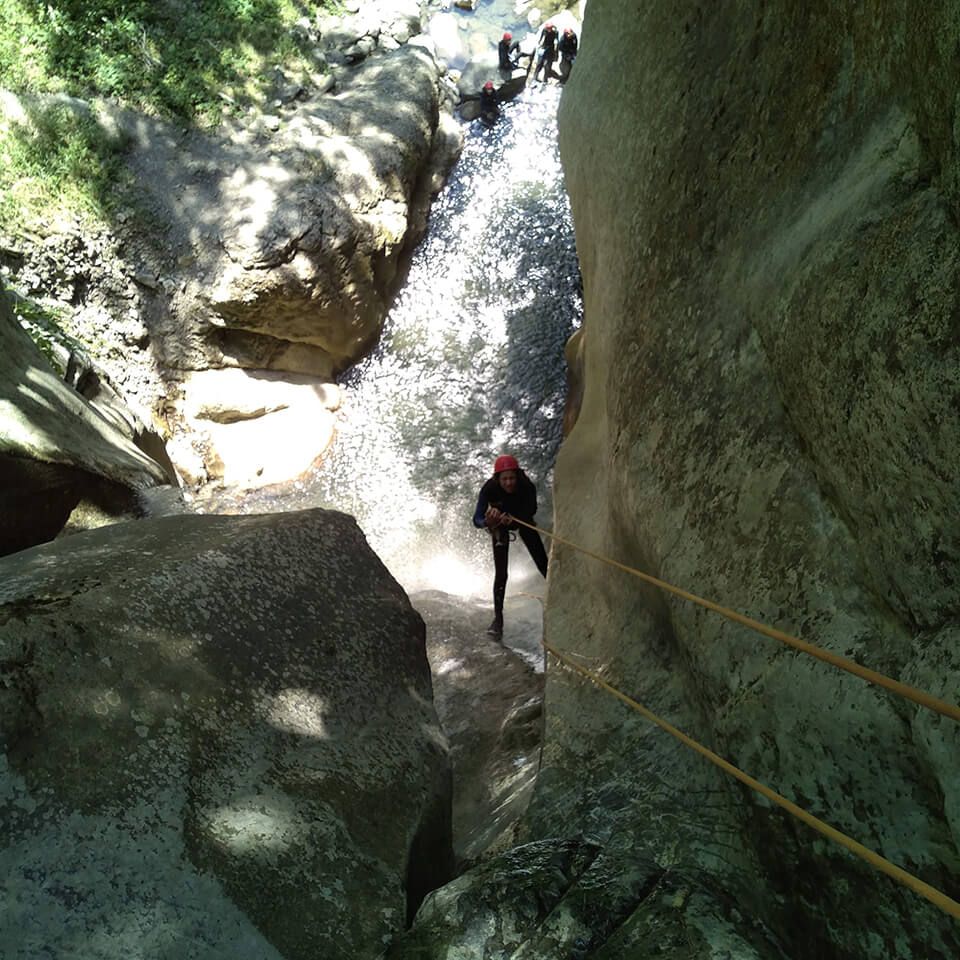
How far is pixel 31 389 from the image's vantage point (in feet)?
18.5

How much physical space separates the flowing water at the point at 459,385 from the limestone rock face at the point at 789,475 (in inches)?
199

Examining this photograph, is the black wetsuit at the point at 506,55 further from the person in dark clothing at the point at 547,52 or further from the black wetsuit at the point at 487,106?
the black wetsuit at the point at 487,106

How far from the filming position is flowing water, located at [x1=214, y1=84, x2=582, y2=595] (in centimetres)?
900

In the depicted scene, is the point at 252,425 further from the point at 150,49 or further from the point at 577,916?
the point at 577,916

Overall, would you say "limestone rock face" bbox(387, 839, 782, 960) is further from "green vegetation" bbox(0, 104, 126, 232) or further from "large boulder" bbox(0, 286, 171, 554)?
"green vegetation" bbox(0, 104, 126, 232)

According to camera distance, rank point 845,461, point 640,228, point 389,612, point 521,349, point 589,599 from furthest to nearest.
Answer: point 521,349 < point 589,599 < point 640,228 < point 389,612 < point 845,461

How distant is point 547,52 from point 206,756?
52.9 feet

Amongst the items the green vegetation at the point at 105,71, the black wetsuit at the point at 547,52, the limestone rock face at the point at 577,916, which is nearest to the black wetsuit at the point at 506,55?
the black wetsuit at the point at 547,52

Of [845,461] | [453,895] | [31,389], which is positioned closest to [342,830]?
[453,895]

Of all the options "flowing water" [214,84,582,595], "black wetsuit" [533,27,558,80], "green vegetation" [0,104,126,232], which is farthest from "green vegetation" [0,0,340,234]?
"black wetsuit" [533,27,558,80]

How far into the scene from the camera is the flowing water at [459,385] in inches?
354

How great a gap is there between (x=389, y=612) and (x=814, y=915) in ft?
6.80

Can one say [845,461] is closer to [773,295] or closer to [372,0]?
[773,295]

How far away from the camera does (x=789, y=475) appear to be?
2.46m
